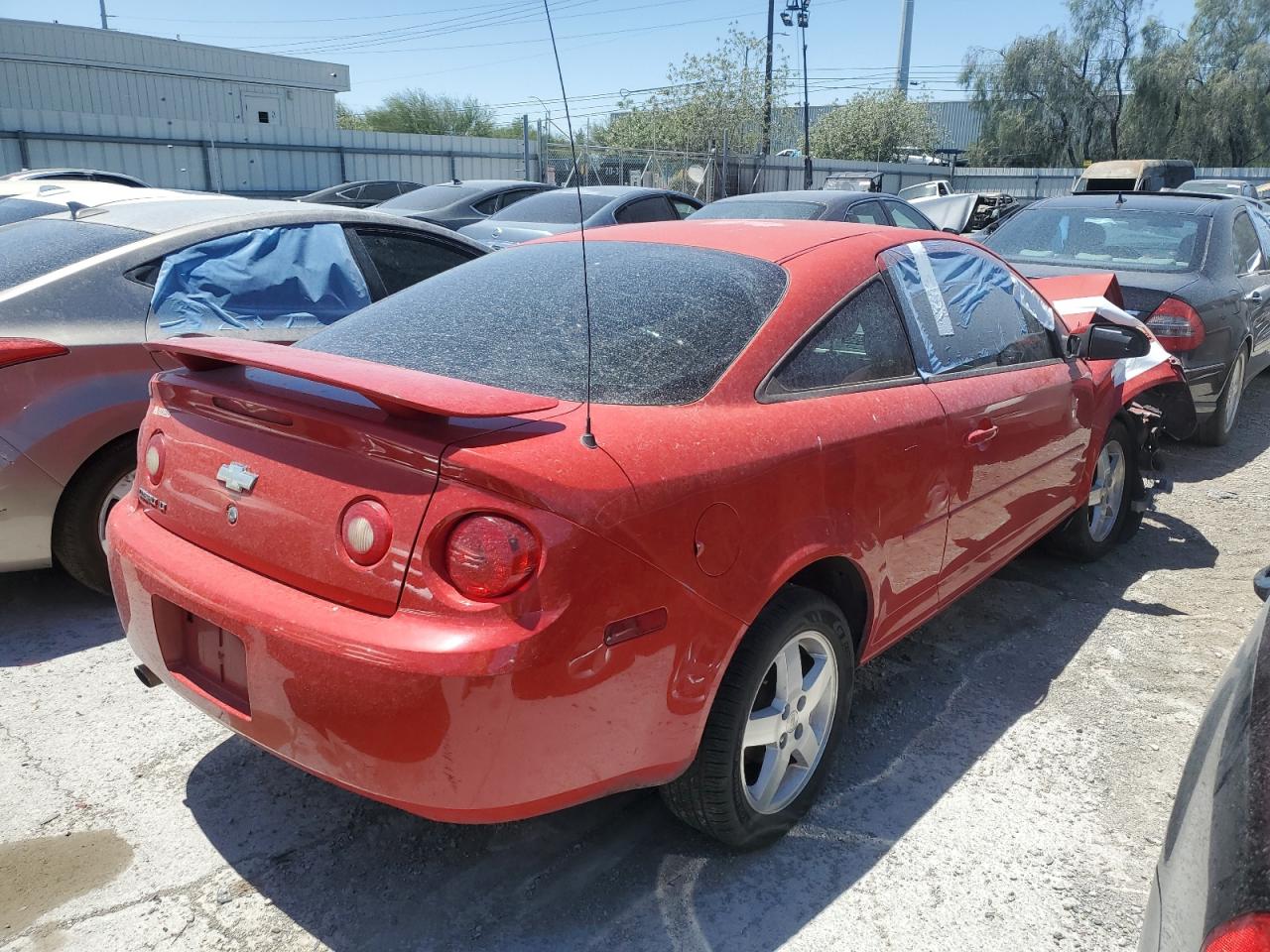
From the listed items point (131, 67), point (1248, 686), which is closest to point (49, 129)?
point (131, 67)

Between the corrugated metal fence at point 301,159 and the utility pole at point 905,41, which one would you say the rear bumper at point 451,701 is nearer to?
the corrugated metal fence at point 301,159

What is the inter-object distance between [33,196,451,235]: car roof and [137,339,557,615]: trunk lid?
6.48ft

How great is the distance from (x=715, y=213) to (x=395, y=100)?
47.8 metres

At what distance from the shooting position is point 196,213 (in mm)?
4297

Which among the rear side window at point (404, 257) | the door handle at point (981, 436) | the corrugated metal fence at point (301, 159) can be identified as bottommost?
the door handle at point (981, 436)

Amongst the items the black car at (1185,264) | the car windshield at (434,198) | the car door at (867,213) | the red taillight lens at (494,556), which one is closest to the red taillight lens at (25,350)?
the red taillight lens at (494,556)

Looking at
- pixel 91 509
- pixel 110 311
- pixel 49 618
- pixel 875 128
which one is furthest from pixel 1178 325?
pixel 875 128

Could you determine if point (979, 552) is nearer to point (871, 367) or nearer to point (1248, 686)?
point (871, 367)

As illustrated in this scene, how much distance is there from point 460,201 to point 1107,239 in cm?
796

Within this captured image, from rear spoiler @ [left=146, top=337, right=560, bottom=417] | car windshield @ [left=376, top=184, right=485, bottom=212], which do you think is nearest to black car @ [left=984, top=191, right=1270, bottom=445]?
rear spoiler @ [left=146, top=337, right=560, bottom=417]

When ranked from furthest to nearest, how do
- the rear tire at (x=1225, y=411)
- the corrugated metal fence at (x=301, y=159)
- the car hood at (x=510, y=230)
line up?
1. the corrugated metal fence at (x=301, y=159)
2. the car hood at (x=510, y=230)
3. the rear tire at (x=1225, y=411)

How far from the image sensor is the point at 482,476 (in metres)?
1.94

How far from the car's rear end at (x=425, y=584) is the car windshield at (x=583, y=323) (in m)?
0.02

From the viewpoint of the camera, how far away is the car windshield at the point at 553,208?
10844 mm
